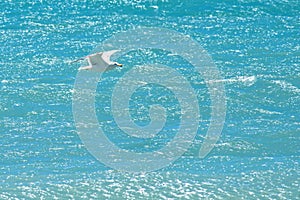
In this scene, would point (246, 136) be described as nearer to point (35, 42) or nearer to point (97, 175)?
point (97, 175)

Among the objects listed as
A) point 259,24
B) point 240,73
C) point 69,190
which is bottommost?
point 69,190

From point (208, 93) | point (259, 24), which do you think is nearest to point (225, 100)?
point (208, 93)

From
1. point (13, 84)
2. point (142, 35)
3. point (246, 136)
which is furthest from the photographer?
point (142, 35)

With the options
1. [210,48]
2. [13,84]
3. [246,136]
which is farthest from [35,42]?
[246,136]

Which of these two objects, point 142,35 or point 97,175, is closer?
point 97,175

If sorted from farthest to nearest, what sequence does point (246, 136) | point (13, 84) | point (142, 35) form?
point (142, 35) < point (13, 84) < point (246, 136)

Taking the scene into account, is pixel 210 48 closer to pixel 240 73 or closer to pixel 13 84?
pixel 240 73

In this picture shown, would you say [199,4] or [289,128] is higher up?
[199,4]
